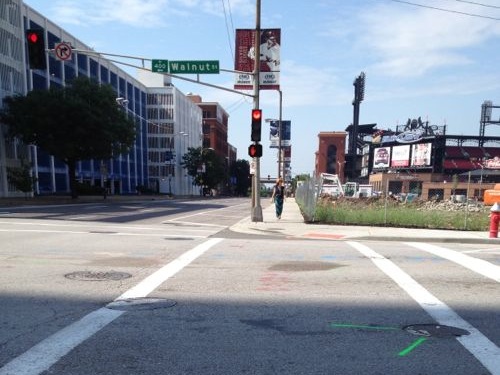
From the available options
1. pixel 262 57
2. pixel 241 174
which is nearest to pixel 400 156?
pixel 241 174

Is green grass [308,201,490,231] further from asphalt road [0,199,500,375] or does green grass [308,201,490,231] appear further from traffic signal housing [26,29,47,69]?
traffic signal housing [26,29,47,69]

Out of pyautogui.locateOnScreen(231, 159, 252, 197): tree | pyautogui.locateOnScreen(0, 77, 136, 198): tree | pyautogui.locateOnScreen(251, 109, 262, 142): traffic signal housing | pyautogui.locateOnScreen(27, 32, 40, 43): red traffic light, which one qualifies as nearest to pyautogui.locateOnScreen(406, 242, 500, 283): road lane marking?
pyautogui.locateOnScreen(251, 109, 262, 142): traffic signal housing

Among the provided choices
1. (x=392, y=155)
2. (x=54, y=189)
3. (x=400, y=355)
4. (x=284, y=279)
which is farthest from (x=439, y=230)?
(x=392, y=155)

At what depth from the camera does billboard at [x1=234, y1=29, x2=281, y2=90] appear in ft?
62.4

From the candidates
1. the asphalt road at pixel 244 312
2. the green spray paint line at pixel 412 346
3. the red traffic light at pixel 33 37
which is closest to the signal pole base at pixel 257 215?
the asphalt road at pixel 244 312

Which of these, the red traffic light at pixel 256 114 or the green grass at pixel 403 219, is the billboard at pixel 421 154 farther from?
the red traffic light at pixel 256 114

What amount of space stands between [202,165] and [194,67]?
74.8 m

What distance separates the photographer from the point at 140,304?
20.5ft

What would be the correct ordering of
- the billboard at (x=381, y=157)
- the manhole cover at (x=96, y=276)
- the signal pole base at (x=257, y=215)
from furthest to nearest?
the billboard at (x=381, y=157) → the signal pole base at (x=257, y=215) → the manhole cover at (x=96, y=276)

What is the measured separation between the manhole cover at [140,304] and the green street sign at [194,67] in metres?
13.8

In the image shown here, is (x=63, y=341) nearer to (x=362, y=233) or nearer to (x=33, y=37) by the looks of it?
(x=362, y=233)

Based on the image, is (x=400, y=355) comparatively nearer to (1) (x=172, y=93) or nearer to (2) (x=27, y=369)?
(2) (x=27, y=369)

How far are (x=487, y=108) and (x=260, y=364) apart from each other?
433 feet

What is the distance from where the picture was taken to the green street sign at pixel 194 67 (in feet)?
61.8
